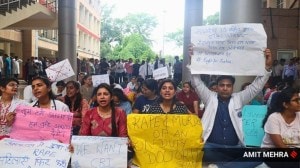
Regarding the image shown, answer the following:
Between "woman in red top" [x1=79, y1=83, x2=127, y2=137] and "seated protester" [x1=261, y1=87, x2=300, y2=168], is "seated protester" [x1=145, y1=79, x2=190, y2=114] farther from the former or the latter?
"seated protester" [x1=261, y1=87, x2=300, y2=168]

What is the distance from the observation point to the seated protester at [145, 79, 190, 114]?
5.68m

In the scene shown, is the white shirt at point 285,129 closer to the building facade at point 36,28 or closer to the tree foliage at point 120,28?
the building facade at point 36,28

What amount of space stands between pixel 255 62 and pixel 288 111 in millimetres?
789

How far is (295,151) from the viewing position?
5156 mm

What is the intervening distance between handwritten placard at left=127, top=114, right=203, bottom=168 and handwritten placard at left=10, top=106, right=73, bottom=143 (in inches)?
28.9

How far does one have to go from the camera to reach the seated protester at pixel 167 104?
5684 mm

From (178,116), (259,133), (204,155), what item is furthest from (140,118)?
(259,133)

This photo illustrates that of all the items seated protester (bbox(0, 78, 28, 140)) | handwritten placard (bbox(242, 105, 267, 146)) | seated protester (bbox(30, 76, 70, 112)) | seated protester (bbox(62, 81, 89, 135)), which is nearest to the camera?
seated protester (bbox(0, 78, 28, 140))

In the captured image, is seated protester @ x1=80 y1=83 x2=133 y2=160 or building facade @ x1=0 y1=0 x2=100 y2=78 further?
building facade @ x1=0 y1=0 x2=100 y2=78

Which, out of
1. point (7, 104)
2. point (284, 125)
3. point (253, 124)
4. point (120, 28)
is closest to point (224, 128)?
point (284, 125)

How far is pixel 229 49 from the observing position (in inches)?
228

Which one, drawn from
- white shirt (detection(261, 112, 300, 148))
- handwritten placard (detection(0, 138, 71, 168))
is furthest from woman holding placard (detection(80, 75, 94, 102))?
white shirt (detection(261, 112, 300, 148))

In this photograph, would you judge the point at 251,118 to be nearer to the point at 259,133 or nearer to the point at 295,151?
the point at 259,133

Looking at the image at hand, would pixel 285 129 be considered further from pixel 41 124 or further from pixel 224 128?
pixel 41 124
